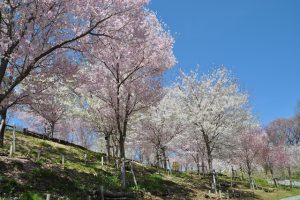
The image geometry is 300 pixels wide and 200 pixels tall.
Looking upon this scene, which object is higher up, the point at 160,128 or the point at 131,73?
the point at 131,73

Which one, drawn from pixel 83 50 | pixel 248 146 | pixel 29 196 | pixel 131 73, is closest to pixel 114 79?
pixel 131 73

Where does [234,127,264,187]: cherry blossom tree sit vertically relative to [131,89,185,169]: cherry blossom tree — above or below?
below

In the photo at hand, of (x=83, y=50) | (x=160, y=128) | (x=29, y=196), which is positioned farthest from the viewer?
(x=160, y=128)

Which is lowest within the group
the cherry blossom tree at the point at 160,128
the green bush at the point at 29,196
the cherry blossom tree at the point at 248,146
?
the green bush at the point at 29,196

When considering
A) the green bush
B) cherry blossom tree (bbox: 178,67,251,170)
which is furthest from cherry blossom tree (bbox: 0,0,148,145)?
cherry blossom tree (bbox: 178,67,251,170)

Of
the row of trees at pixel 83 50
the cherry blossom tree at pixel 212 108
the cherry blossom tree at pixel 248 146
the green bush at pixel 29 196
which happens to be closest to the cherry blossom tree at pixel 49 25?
the row of trees at pixel 83 50

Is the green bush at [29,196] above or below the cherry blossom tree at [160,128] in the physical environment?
below

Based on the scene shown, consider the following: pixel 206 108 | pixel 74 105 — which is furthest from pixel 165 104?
pixel 74 105

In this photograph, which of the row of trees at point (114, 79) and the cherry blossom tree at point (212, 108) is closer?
the row of trees at point (114, 79)

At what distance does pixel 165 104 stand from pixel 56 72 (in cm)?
1927

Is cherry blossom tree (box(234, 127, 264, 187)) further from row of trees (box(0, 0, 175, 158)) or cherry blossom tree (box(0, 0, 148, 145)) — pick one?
cherry blossom tree (box(0, 0, 148, 145))

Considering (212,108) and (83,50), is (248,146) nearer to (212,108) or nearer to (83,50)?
(212,108)

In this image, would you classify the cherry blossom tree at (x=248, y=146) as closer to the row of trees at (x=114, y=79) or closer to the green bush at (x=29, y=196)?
the row of trees at (x=114, y=79)

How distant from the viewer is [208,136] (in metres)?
27.4
